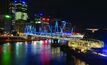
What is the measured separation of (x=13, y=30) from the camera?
170m

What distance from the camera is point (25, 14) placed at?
7037 inches

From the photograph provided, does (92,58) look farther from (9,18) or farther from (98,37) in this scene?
(9,18)

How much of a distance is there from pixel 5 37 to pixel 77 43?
110239 millimetres

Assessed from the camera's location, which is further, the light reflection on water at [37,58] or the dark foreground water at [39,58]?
the light reflection on water at [37,58]

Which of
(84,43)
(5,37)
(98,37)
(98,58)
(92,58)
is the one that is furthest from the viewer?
(5,37)

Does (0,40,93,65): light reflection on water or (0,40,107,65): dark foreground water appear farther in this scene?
(0,40,93,65): light reflection on water

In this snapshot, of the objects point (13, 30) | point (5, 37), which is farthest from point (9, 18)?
point (5, 37)

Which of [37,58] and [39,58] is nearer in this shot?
[39,58]

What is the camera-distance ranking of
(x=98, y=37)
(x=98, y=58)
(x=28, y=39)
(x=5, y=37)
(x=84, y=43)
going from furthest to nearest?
(x=28, y=39)
(x=5, y=37)
(x=84, y=43)
(x=98, y=37)
(x=98, y=58)

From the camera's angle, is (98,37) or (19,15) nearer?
(98,37)

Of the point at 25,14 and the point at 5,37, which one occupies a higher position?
the point at 25,14

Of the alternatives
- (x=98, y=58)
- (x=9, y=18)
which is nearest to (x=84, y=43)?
(x=98, y=58)

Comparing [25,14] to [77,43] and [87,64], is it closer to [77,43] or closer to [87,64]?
[77,43]

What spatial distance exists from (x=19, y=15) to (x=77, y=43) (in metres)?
131
